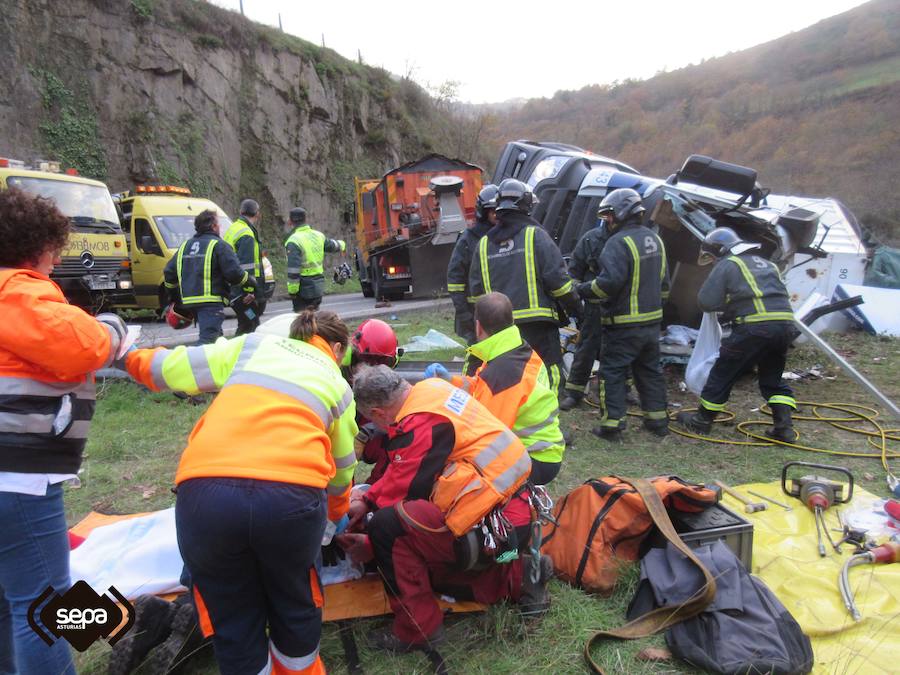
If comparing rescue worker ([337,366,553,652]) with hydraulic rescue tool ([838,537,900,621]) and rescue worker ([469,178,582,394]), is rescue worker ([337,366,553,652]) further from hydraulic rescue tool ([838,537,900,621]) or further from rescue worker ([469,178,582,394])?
rescue worker ([469,178,582,394])

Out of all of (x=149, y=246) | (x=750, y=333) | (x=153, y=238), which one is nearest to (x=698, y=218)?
(x=750, y=333)

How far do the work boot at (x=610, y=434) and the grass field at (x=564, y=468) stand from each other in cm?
9

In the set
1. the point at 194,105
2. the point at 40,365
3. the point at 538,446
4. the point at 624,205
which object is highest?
the point at 194,105

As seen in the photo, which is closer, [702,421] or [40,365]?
[40,365]

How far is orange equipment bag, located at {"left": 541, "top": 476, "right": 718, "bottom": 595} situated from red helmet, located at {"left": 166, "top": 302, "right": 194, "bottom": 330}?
382cm

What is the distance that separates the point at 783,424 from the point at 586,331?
1.78 metres

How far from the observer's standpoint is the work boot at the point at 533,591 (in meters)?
2.48

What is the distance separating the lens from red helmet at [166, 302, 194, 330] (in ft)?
16.7

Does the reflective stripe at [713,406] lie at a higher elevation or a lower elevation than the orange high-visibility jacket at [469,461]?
lower

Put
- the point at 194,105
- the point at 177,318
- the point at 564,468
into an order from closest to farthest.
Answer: the point at 564,468 → the point at 177,318 → the point at 194,105

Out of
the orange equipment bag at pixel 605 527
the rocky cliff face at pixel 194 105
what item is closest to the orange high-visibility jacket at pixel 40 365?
the orange equipment bag at pixel 605 527

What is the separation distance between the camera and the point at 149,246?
984 cm

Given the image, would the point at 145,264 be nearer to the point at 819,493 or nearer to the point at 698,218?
the point at 698,218

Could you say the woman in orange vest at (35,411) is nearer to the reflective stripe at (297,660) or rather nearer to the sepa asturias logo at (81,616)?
the sepa asturias logo at (81,616)
